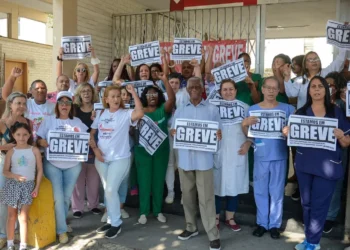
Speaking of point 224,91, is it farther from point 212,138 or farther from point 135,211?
point 135,211

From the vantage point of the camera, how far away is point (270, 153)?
419cm

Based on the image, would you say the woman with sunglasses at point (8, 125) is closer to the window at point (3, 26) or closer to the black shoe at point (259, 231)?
the black shoe at point (259, 231)

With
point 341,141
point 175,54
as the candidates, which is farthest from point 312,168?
point 175,54

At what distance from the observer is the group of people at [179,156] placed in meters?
3.91

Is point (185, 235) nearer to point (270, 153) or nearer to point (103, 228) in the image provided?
point (103, 228)

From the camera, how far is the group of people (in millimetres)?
3912

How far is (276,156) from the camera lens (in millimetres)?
4188

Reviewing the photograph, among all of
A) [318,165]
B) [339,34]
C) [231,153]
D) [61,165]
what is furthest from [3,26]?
[318,165]

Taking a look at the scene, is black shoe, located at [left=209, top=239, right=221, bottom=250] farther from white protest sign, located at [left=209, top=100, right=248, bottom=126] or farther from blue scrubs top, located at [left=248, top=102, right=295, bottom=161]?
white protest sign, located at [left=209, top=100, right=248, bottom=126]

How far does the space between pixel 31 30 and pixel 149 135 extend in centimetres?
1545

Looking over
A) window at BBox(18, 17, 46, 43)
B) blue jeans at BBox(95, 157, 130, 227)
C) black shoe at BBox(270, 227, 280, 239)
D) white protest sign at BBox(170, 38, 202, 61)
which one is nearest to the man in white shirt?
blue jeans at BBox(95, 157, 130, 227)

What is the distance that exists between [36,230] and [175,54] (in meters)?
2.78

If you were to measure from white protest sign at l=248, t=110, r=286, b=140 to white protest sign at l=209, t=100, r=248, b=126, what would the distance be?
22cm

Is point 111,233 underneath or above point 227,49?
underneath
